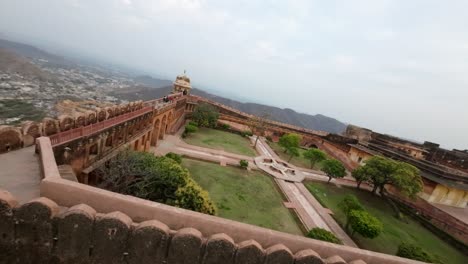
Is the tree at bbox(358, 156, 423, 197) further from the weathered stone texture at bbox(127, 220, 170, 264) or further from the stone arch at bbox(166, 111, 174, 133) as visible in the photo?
the weathered stone texture at bbox(127, 220, 170, 264)

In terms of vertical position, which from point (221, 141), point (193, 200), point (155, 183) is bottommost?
point (221, 141)

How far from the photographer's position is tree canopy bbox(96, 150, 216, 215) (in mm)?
13477

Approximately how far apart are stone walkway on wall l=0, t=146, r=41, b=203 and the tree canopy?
5465 millimetres

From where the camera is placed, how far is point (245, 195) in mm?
20141

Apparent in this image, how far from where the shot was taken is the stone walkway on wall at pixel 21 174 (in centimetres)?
625

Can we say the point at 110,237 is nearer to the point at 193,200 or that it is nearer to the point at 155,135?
the point at 193,200

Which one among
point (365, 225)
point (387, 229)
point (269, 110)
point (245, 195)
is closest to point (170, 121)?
point (245, 195)

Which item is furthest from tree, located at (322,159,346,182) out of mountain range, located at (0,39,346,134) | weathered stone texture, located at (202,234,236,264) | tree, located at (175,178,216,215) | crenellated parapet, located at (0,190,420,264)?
weathered stone texture, located at (202,234,236,264)

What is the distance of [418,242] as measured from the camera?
20.4 m

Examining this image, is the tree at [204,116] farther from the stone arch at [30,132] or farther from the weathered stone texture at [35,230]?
the weathered stone texture at [35,230]

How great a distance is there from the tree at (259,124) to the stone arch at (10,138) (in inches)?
1354

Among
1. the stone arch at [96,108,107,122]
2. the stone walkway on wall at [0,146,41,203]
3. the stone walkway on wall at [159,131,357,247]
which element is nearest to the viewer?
the stone walkway on wall at [0,146,41,203]

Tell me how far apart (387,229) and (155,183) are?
18354 mm

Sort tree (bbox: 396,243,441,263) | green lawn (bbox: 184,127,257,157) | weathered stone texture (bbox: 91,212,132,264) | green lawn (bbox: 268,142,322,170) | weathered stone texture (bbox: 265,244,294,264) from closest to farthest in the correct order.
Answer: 1. weathered stone texture (bbox: 91,212,132,264)
2. weathered stone texture (bbox: 265,244,294,264)
3. tree (bbox: 396,243,441,263)
4. green lawn (bbox: 184,127,257,157)
5. green lawn (bbox: 268,142,322,170)
